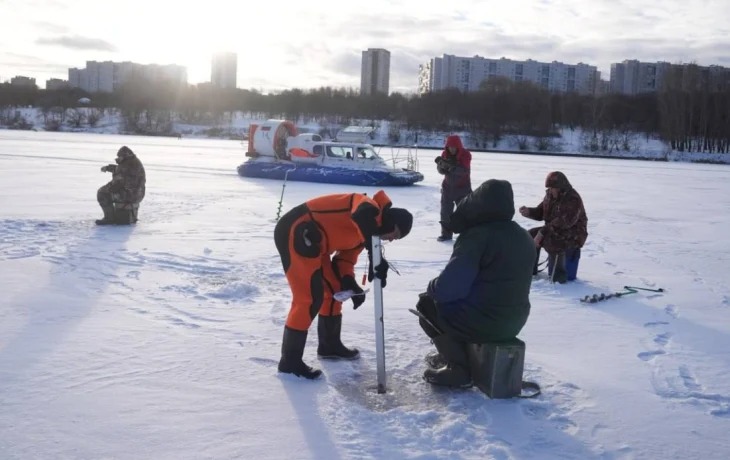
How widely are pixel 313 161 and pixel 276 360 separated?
16.9 metres

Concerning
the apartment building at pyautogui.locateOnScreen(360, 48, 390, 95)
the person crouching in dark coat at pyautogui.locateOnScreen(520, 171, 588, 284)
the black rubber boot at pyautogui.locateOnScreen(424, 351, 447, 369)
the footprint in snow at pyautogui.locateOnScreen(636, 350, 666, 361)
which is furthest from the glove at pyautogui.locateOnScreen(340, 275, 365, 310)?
the apartment building at pyautogui.locateOnScreen(360, 48, 390, 95)

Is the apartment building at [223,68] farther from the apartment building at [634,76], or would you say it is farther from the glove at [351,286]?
the glove at [351,286]

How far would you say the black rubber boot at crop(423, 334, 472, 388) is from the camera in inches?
159

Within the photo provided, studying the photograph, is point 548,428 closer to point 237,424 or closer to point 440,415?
point 440,415

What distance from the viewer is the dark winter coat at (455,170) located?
978 cm

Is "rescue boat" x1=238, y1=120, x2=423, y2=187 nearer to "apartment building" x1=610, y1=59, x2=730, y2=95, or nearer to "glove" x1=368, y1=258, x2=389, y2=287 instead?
"glove" x1=368, y1=258, x2=389, y2=287

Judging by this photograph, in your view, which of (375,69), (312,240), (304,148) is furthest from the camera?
(375,69)

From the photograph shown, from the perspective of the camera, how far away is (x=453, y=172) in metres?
9.80

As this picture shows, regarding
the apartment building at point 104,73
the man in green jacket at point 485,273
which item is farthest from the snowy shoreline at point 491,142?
the apartment building at point 104,73

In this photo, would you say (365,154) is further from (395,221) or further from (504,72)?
(504,72)

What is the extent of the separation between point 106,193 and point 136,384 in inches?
263

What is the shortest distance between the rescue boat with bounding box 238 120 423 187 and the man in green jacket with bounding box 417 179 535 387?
14706 mm

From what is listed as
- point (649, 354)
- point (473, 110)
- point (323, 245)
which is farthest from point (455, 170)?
point (473, 110)

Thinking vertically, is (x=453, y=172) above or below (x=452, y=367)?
above
